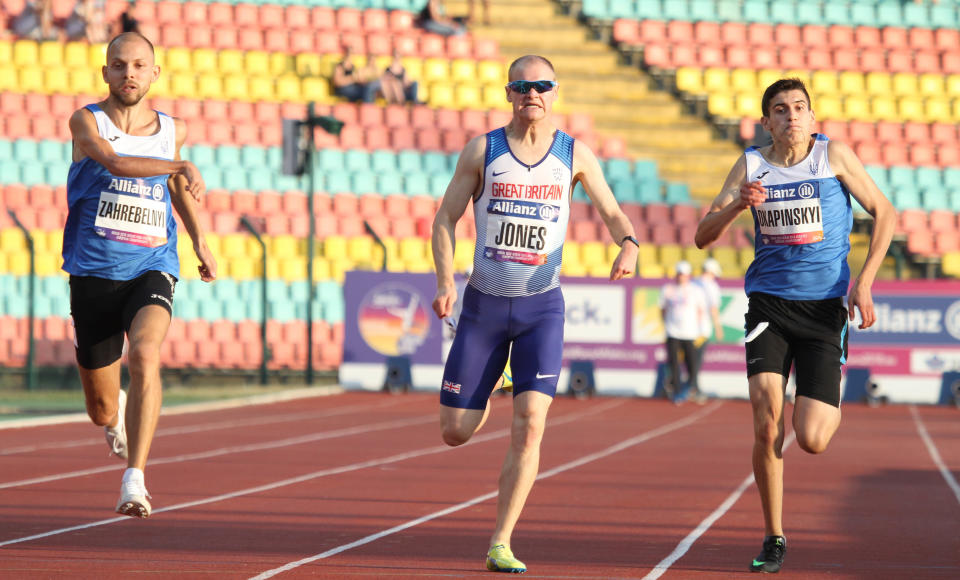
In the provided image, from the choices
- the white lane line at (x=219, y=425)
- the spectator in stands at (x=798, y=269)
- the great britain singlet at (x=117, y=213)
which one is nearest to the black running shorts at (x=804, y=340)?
the spectator in stands at (x=798, y=269)

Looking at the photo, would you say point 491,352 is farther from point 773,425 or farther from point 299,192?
point 299,192

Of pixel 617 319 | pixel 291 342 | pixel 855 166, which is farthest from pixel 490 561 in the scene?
pixel 291 342

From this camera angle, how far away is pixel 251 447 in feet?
46.4

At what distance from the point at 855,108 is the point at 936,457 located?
17.9m

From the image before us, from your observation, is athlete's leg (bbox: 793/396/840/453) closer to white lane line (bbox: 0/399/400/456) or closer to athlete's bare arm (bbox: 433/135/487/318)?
athlete's bare arm (bbox: 433/135/487/318)

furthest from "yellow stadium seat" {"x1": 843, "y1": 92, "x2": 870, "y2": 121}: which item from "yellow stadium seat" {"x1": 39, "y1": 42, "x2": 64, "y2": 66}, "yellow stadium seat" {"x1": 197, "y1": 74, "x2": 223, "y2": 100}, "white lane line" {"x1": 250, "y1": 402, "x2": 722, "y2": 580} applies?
"yellow stadium seat" {"x1": 39, "y1": 42, "x2": 64, "y2": 66}

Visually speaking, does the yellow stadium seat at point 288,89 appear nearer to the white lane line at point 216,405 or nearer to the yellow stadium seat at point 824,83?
the white lane line at point 216,405

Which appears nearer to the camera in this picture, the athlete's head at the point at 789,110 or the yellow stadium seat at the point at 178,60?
the athlete's head at the point at 789,110

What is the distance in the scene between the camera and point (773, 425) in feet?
23.0

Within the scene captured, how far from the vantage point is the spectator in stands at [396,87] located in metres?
29.5

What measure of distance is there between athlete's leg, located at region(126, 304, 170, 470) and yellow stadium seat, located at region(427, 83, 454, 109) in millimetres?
22827

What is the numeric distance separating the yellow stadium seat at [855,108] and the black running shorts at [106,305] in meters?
24.9

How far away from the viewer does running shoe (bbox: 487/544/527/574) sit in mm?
6426

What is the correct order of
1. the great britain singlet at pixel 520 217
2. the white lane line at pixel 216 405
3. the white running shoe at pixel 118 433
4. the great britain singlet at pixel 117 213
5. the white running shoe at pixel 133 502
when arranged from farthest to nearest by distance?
the white lane line at pixel 216 405 < the white running shoe at pixel 118 433 < the great britain singlet at pixel 117 213 < the white running shoe at pixel 133 502 < the great britain singlet at pixel 520 217
